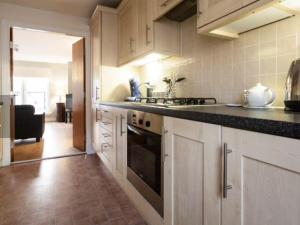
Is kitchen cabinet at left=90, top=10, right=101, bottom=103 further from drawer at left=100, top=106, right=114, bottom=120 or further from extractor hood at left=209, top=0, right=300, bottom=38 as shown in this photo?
extractor hood at left=209, top=0, right=300, bottom=38

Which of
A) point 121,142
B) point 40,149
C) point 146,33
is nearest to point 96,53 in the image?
point 146,33

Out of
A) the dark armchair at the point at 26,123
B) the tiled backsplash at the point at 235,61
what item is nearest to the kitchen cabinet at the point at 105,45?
the tiled backsplash at the point at 235,61

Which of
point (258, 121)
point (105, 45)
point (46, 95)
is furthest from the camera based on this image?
point (46, 95)

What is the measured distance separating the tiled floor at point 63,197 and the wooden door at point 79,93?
0.88 m

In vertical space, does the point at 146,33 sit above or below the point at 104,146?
above

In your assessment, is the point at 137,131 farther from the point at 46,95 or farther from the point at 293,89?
the point at 46,95

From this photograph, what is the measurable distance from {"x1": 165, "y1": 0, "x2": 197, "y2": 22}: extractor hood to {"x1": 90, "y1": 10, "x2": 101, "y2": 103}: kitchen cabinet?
1345mm

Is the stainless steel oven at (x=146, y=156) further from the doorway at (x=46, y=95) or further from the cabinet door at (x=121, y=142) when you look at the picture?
the doorway at (x=46, y=95)

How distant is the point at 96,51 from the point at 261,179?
294 cm

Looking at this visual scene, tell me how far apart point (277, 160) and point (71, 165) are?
282 cm

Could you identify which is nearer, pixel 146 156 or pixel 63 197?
pixel 146 156

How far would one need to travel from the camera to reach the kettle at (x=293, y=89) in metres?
0.91

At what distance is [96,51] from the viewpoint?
3070 mm

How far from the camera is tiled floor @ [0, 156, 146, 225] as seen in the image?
1601mm
